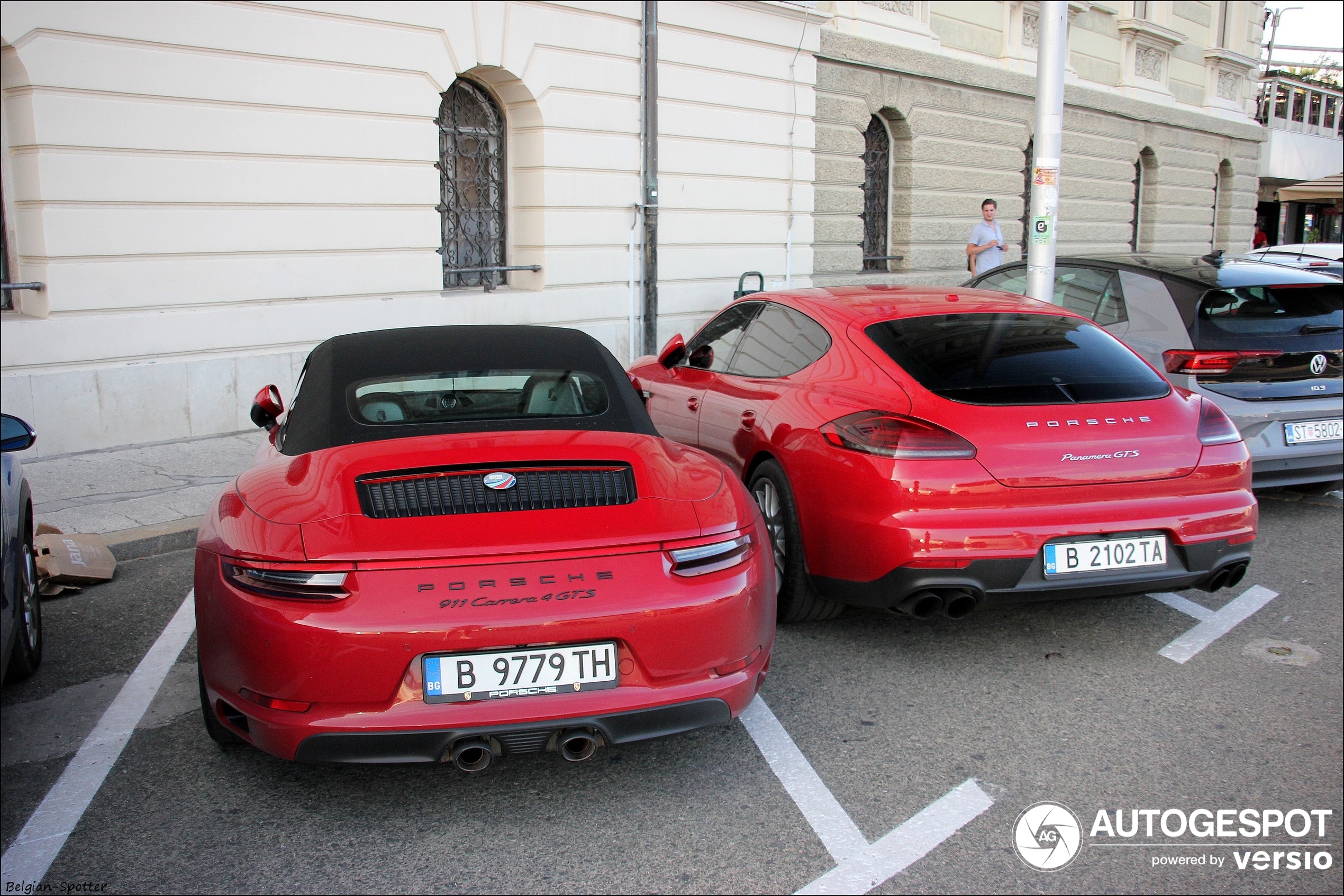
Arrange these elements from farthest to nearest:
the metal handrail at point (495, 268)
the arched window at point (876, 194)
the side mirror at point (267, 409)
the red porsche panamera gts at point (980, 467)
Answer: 1. the arched window at point (876, 194)
2. the metal handrail at point (495, 268)
3. the side mirror at point (267, 409)
4. the red porsche panamera gts at point (980, 467)

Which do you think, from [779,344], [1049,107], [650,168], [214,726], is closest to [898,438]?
[779,344]

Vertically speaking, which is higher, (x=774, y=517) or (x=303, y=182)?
(x=303, y=182)

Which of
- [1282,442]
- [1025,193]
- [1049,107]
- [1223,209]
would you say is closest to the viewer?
[1282,442]

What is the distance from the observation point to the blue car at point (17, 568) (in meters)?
3.61

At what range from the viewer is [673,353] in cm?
579

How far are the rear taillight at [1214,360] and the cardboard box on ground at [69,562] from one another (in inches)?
231

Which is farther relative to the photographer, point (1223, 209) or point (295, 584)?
point (1223, 209)

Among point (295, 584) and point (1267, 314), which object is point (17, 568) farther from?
point (1267, 314)

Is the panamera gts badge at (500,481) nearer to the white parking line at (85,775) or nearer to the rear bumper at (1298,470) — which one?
the white parking line at (85,775)

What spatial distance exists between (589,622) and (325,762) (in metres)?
0.75

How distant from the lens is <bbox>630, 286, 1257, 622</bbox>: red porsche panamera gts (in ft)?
13.4

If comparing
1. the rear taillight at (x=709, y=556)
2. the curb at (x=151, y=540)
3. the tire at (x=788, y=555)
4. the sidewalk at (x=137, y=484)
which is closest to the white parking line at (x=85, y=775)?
the rear taillight at (x=709, y=556)

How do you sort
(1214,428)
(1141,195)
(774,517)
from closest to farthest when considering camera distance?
(1214,428), (774,517), (1141,195)

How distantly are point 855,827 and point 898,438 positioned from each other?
1.56 meters
